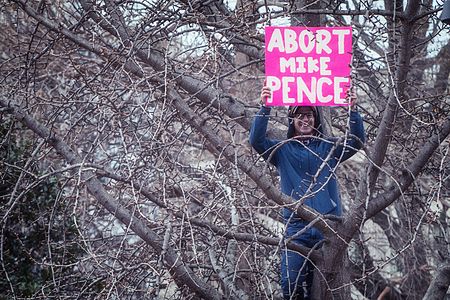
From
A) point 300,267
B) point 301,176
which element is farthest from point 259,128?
point 300,267

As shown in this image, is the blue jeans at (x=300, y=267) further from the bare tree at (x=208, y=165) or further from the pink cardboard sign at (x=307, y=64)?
the pink cardboard sign at (x=307, y=64)

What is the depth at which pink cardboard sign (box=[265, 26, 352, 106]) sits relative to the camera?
13.4 feet

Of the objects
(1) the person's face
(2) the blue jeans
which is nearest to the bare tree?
(2) the blue jeans

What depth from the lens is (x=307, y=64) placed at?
13.6 ft

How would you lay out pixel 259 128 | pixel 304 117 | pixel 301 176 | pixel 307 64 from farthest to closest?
1. pixel 304 117
2. pixel 301 176
3. pixel 259 128
4. pixel 307 64

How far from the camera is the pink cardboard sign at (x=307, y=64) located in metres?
4.09

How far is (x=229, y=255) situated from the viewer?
4.78 m

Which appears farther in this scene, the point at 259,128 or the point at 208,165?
the point at 208,165

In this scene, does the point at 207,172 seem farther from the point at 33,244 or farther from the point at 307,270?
the point at 33,244

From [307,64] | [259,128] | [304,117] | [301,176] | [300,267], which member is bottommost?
[300,267]

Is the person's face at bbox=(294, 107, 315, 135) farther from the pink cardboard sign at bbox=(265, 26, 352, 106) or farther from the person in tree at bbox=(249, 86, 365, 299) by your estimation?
the pink cardboard sign at bbox=(265, 26, 352, 106)

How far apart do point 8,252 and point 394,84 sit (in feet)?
11.2

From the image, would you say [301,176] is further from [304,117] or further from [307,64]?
[307,64]

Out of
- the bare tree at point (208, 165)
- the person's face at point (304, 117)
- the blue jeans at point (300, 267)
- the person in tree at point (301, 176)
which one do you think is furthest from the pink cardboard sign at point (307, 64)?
the blue jeans at point (300, 267)
